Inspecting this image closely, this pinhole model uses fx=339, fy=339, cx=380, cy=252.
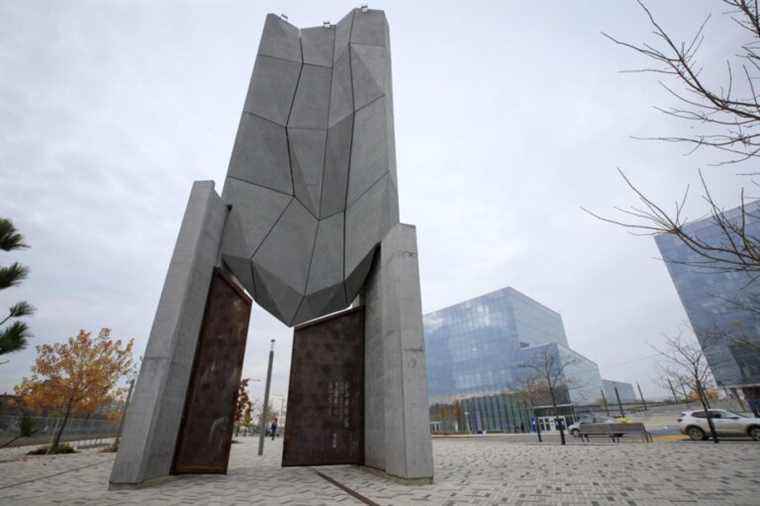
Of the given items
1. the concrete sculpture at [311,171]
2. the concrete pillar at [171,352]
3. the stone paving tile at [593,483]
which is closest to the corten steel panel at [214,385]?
the concrete pillar at [171,352]

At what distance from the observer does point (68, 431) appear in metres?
26.4

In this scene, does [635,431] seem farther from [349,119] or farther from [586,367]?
[586,367]

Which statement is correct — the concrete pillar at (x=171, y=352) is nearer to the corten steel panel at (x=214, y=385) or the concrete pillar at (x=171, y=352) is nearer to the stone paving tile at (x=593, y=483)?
the corten steel panel at (x=214, y=385)

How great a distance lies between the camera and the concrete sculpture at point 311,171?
34.2 ft

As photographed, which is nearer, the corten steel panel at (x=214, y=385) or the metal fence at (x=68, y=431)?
the corten steel panel at (x=214, y=385)

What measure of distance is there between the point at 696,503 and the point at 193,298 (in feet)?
32.5

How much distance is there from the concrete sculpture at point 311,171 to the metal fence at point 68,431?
17450mm

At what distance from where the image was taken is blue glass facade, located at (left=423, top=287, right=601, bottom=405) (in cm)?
5409

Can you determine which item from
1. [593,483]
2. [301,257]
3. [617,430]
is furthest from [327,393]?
[617,430]

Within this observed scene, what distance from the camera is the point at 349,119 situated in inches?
481

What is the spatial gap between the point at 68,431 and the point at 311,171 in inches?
1222

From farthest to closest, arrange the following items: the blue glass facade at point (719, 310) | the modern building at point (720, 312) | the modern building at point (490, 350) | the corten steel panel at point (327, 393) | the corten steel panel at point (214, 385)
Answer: the modern building at point (490, 350) → the blue glass facade at point (719, 310) → the modern building at point (720, 312) → the corten steel panel at point (327, 393) → the corten steel panel at point (214, 385)

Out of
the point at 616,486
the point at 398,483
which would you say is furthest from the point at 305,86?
the point at 616,486

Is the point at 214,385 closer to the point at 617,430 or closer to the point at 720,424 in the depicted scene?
the point at 617,430
